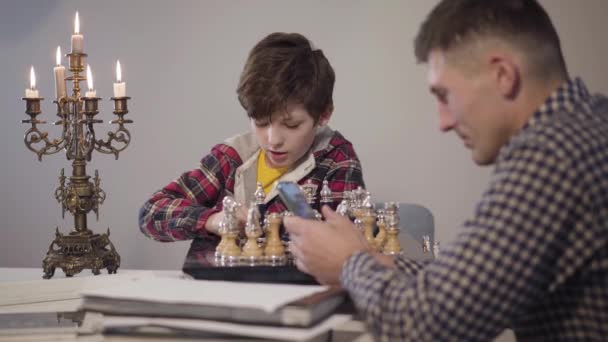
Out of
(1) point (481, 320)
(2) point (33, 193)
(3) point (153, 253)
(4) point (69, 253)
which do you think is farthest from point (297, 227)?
(2) point (33, 193)

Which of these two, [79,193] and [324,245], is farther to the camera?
[79,193]

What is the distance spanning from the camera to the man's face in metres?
1.15

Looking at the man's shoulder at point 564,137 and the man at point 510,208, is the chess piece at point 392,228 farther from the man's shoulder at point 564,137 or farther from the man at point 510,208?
the man's shoulder at point 564,137

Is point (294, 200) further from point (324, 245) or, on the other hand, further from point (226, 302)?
point (226, 302)

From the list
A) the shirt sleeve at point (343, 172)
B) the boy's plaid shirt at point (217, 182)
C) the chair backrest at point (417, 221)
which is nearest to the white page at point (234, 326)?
the boy's plaid shirt at point (217, 182)

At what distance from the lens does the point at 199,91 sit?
361 centimetres

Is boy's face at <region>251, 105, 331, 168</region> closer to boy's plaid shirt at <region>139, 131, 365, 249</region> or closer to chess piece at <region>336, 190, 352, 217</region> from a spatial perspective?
boy's plaid shirt at <region>139, 131, 365, 249</region>

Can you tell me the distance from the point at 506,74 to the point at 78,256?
152 cm

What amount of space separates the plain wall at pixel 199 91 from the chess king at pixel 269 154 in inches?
45.2

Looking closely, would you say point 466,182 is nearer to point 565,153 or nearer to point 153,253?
point 153,253

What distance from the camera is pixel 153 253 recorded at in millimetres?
3756

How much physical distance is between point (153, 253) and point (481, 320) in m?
2.91

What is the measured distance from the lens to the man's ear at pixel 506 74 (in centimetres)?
114

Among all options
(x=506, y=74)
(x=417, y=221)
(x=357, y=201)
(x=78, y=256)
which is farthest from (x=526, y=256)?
(x=417, y=221)
